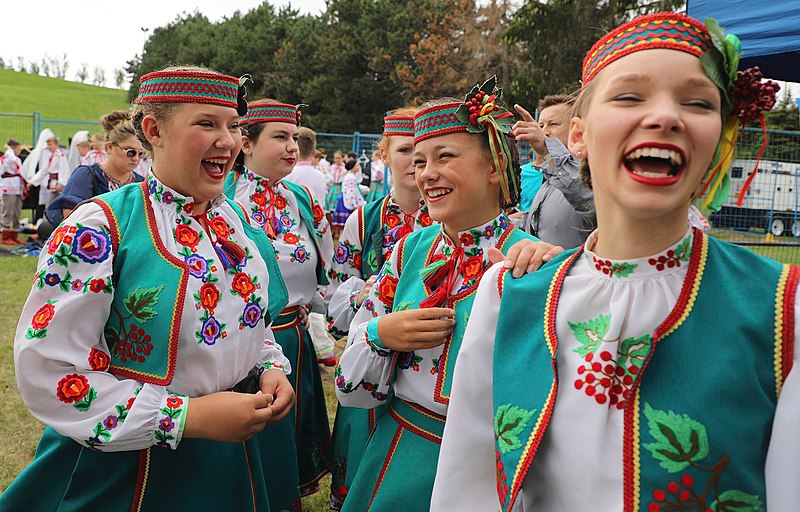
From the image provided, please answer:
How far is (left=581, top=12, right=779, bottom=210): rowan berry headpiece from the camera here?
51.6 inches

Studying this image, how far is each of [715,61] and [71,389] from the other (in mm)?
1822

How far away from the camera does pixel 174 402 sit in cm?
203

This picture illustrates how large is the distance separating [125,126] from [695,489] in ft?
16.4

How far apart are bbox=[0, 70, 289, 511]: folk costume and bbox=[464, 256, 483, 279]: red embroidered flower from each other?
74 centimetres

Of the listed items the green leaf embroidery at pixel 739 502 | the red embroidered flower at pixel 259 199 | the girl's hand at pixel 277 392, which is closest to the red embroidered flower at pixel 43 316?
the girl's hand at pixel 277 392

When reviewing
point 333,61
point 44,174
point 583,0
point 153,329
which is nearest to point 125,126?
point 153,329

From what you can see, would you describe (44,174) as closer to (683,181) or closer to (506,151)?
(506,151)

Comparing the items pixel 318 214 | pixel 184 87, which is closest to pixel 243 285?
pixel 184 87

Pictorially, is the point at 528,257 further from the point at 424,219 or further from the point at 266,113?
the point at 266,113

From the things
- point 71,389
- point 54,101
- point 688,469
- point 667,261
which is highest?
point 54,101

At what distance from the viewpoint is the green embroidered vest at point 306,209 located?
3900 mm

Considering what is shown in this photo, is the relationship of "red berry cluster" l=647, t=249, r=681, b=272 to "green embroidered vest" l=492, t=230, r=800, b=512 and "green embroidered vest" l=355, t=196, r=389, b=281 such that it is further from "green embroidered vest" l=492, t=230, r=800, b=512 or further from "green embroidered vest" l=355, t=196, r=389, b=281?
"green embroidered vest" l=355, t=196, r=389, b=281

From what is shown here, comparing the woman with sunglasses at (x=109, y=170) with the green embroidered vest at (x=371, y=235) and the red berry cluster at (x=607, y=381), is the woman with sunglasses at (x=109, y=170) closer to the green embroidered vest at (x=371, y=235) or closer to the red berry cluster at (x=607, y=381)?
the green embroidered vest at (x=371, y=235)

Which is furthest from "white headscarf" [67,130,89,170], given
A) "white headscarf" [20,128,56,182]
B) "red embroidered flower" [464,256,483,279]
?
"red embroidered flower" [464,256,483,279]
